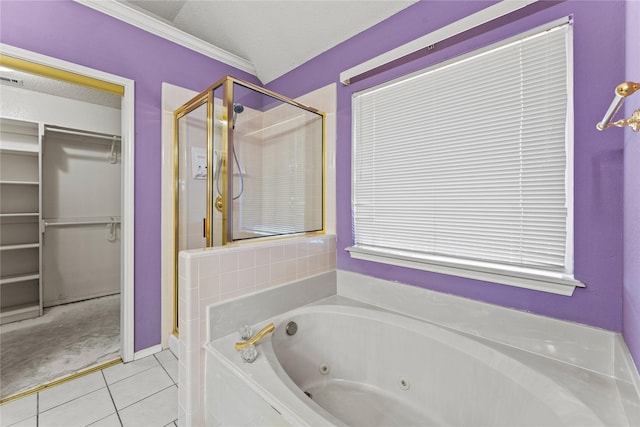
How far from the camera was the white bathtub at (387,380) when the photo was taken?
0.90 meters

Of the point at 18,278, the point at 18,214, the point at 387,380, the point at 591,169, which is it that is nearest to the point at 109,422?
the point at 387,380

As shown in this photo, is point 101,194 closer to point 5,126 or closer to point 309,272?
point 5,126

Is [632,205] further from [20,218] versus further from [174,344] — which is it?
[20,218]

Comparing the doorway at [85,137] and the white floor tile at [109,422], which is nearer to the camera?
the white floor tile at [109,422]

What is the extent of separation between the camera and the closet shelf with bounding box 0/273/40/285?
7.86ft

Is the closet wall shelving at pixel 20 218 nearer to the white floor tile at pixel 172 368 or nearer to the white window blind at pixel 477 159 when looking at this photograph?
the white floor tile at pixel 172 368

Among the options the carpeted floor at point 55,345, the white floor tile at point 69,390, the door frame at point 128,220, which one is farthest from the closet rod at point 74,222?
the white floor tile at point 69,390

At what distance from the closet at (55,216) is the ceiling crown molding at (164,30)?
165 cm

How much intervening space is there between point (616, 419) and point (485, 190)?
3.00ft

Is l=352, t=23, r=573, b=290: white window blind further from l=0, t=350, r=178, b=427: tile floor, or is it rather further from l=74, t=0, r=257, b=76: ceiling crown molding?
l=0, t=350, r=178, b=427: tile floor

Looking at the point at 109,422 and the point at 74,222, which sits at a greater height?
the point at 74,222

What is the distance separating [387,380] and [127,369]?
174 cm

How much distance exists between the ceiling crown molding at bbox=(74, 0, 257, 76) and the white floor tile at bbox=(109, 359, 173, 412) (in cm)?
245

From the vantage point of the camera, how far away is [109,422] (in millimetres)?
1338
